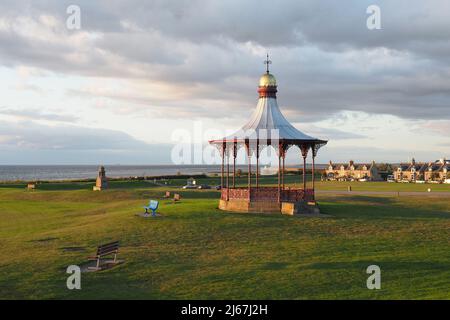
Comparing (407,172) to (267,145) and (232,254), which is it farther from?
(232,254)

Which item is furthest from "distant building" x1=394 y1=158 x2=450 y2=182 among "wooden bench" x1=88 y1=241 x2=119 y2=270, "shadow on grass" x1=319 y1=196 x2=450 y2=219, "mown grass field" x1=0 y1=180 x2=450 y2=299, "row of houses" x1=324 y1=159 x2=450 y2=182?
"wooden bench" x1=88 y1=241 x2=119 y2=270

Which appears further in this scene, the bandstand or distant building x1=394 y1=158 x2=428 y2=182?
distant building x1=394 y1=158 x2=428 y2=182

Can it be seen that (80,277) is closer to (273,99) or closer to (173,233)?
(173,233)

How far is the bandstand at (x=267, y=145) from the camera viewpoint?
95.6 feet

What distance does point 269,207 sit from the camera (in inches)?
1141

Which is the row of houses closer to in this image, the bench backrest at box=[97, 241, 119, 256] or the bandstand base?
the bandstand base

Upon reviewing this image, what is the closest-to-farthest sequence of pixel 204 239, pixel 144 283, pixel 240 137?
pixel 144 283
pixel 204 239
pixel 240 137

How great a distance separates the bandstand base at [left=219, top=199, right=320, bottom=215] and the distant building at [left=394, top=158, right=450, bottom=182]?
3405 inches

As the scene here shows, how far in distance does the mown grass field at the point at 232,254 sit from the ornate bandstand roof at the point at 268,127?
4816 millimetres

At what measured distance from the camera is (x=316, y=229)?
913 inches

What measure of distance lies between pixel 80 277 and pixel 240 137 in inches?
678

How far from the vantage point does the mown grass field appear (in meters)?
13.3
